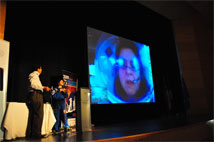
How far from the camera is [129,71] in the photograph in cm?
417

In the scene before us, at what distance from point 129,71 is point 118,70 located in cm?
34

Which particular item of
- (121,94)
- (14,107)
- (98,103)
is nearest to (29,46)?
(14,107)

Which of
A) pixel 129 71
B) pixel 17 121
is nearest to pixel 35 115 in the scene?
pixel 17 121

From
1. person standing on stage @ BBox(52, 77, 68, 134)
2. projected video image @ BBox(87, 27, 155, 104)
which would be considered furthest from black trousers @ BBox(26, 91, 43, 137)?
projected video image @ BBox(87, 27, 155, 104)

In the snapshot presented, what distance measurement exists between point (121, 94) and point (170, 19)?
3372mm

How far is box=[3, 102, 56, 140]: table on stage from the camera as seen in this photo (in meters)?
1.96

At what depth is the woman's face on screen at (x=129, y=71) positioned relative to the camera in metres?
4.02

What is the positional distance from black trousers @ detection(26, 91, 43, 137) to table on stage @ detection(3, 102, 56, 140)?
0.06 m

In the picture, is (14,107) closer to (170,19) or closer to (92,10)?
(92,10)

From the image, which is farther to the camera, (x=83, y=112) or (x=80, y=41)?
(x=80, y=41)

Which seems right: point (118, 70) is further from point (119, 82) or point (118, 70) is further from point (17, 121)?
point (17, 121)

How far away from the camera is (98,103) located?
3.46 meters

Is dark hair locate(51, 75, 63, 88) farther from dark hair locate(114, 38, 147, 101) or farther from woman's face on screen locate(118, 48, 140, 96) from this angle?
woman's face on screen locate(118, 48, 140, 96)

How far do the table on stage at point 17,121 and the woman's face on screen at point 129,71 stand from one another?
2.06 meters
